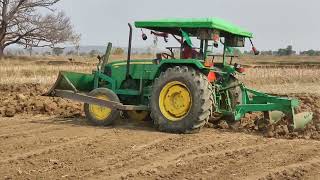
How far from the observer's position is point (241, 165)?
6.15m

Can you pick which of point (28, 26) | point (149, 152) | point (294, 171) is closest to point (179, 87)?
point (149, 152)

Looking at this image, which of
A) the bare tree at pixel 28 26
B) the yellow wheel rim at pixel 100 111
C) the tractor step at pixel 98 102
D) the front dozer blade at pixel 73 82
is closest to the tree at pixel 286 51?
the bare tree at pixel 28 26

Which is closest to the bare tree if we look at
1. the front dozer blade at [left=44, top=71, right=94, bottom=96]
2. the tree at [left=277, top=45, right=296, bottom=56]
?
the front dozer blade at [left=44, top=71, right=94, bottom=96]

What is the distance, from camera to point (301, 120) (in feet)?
28.1

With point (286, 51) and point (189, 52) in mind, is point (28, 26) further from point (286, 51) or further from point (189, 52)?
point (286, 51)

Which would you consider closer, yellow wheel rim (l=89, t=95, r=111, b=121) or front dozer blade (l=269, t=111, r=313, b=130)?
front dozer blade (l=269, t=111, r=313, b=130)

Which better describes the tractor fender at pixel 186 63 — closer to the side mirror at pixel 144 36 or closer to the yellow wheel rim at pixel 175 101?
the yellow wheel rim at pixel 175 101

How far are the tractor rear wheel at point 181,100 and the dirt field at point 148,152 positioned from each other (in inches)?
10.5

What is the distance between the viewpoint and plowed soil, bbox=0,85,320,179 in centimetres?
591

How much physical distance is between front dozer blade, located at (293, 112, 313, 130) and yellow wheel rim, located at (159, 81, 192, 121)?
5.82 ft

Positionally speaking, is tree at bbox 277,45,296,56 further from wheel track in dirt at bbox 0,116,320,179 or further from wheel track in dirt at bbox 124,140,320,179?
wheel track in dirt at bbox 124,140,320,179

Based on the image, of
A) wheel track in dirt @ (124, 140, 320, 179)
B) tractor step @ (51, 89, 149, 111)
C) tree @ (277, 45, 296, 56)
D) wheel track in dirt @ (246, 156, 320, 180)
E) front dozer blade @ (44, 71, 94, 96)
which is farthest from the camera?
tree @ (277, 45, 296, 56)

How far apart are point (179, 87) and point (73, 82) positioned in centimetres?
258

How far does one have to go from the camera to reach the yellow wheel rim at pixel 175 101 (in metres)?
8.35
